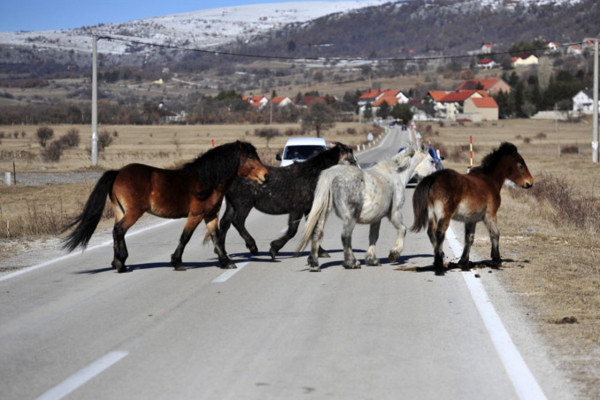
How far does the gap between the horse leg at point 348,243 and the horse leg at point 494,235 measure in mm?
1857

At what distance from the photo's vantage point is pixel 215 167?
41.1ft

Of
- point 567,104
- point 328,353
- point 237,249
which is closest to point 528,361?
point 328,353

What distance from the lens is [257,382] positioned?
6676 millimetres

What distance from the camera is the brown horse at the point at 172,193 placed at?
1209cm

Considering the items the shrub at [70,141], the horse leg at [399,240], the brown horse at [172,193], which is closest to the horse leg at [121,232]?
the brown horse at [172,193]

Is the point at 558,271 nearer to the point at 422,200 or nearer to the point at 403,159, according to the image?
the point at 422,200

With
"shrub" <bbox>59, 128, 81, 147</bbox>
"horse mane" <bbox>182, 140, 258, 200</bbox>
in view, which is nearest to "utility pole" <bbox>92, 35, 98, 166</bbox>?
"horse mane" <bbox>182, 140, 258, 200</bbox>

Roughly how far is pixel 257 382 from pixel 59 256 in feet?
29.2

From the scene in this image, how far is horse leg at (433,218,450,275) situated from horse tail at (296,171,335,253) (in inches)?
58.4

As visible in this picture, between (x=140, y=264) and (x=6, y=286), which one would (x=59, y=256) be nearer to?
(x=140, y=264)

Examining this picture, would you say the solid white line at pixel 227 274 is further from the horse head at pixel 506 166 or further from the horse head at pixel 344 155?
the horse head at pixel 506 166

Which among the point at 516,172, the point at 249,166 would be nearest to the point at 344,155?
the point at 249,166

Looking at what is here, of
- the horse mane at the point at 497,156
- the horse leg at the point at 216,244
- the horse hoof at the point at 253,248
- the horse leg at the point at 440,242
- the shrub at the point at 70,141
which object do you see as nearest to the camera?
the horse leg at the point at 440,242

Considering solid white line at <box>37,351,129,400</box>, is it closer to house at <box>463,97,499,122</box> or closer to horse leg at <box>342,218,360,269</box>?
horse leg at <box>342,218,360,269</box>
